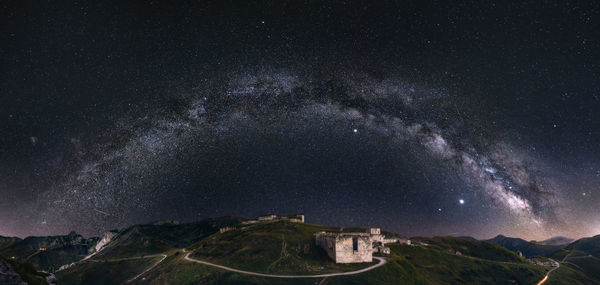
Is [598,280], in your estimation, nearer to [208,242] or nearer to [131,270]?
[208,242]

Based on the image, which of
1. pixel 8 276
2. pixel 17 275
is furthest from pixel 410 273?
pixel 8 276

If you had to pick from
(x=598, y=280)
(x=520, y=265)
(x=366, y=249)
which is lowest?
(x=598, y=280)

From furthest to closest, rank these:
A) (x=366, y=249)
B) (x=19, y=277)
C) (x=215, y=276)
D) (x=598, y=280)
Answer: (x=598, y=280)
(x=366, y=249)
(x=215, y=276)
(x=19, y=277)

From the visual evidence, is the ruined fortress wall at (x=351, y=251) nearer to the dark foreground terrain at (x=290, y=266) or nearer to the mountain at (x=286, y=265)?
the mountain at (x=286, y=265)

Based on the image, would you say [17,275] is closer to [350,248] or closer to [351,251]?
[350,248]

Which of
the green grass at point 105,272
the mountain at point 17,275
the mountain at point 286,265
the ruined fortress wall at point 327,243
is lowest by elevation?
the green grass at point 105,272

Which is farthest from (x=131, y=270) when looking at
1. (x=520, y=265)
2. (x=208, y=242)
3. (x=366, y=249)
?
(x=520, y=265)

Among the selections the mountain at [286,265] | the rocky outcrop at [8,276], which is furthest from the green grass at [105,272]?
the rocky outcrop at [8,276]

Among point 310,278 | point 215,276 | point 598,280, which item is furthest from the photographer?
point 598,280
